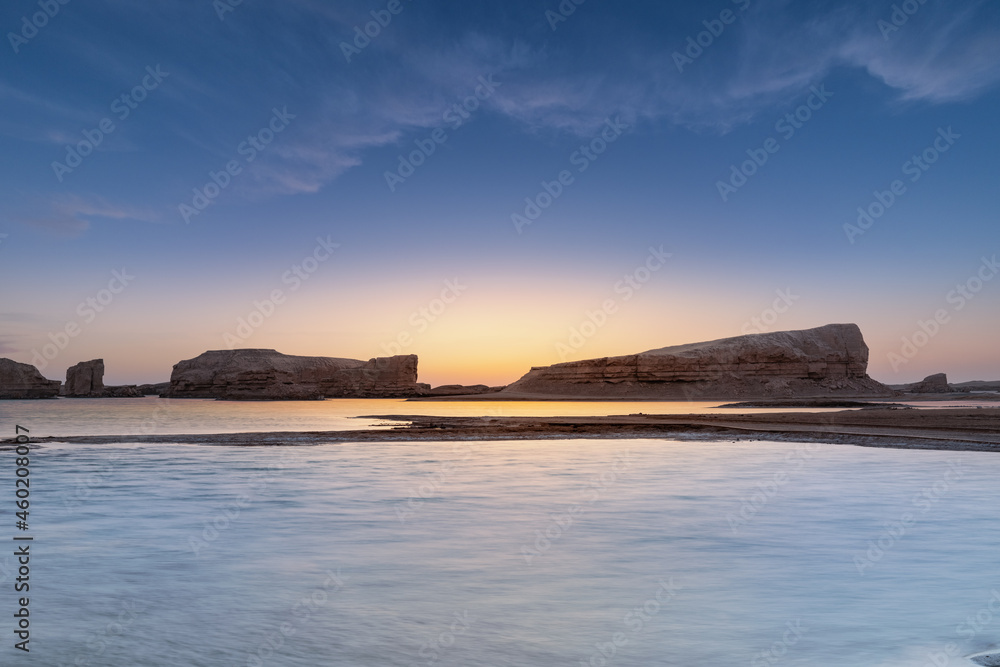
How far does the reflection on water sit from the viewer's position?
19.9ft

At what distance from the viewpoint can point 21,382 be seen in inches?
5906

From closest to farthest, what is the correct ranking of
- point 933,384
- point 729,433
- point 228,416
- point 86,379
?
point 729,433
point 228,416
point 933,384
point 86,379

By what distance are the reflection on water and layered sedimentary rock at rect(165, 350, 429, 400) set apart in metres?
→ 140

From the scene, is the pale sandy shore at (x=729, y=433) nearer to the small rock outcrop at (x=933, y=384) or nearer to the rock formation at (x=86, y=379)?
the small rock outcrop at (x=933, y=384)

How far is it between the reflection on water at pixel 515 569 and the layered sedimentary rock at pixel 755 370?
93.2 meters

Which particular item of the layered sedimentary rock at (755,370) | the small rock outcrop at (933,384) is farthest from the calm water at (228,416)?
the small rock outcrop at (933,384)

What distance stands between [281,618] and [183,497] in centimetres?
884

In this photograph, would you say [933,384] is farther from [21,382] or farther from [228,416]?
[21,382]

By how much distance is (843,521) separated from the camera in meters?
11.7

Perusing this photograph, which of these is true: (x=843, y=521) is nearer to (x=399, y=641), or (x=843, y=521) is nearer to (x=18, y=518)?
(x=399, y=641)

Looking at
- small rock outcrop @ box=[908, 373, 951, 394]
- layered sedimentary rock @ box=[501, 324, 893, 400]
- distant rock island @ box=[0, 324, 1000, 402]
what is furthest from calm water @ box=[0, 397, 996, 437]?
small rock outcrop @ box=[908, 373, 951, 394]

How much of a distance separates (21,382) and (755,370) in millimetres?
155147

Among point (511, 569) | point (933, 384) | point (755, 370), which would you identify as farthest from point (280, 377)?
point (511, 569)

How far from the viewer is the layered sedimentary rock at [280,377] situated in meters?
158
